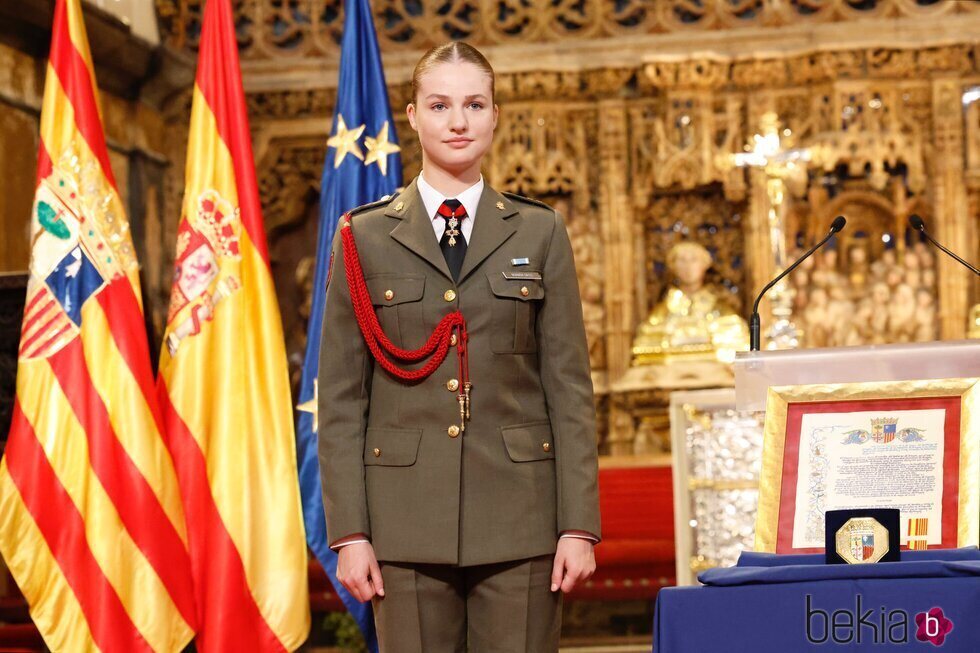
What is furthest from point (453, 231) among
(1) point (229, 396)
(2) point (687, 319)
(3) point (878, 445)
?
(2) point (687, 319)

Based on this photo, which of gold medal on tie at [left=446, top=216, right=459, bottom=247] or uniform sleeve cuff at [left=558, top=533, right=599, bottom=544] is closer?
uniform sleeve cuff at [left=558, top=533, right=599, bottom=544]

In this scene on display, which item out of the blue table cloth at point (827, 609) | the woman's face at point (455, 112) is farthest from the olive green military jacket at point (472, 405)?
the blue table cloth at point (827, 609)

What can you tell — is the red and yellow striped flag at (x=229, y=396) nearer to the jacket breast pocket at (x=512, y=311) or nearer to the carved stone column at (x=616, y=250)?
the jacket breast pocket at (x=512, y=311)

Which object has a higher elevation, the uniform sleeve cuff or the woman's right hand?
the uniform sleeve cuff

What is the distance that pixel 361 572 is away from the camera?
7.52 feet

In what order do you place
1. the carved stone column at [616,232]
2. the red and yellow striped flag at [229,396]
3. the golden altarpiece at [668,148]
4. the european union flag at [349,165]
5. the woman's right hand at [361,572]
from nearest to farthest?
the woman's right hand at [361,572] → the red and yellow striped flag at [229,396] → the european union flag at [349,165] → the golden altarpiece at [668,148] → the carved stone column at [616,232]

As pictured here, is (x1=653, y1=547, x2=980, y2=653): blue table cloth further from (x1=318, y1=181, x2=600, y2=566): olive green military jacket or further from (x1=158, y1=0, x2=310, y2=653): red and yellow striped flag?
(x1=158, y1=0, x2=310, y2=653): red and yellow striped flag

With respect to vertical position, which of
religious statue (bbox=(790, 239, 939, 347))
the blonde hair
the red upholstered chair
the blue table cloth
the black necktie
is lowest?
the red upholstered chair

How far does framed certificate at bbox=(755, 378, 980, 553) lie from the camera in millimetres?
2365

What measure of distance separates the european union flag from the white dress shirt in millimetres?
1626

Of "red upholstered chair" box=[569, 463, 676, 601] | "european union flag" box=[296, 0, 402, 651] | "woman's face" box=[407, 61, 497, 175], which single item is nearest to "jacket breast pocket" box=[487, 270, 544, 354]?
"woman's face" box=[407, 61, 497, 175]

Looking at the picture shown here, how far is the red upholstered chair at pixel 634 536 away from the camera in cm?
538

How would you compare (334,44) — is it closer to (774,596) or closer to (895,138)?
(895,138)

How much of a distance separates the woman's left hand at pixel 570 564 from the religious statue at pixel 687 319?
4.09 meters
